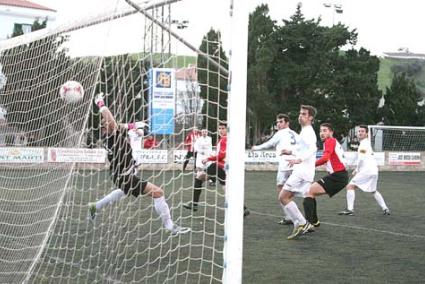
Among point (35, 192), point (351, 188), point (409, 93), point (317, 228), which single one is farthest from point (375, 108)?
point (35, 192)

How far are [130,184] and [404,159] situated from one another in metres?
25.6

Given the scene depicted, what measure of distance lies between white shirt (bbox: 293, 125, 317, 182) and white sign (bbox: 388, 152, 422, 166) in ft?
73.7

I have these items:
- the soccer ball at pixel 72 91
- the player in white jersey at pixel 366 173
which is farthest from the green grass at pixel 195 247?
the player in white jersey at pixel 366 173

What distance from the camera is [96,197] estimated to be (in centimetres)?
1091

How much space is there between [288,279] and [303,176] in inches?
141

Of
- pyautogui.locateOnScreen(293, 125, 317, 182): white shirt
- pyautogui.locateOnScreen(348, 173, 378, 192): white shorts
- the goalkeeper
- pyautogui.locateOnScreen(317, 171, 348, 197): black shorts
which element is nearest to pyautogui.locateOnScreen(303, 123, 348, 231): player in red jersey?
pyautogui.locateOnScreen(317, 171, 348, 197): black shorts

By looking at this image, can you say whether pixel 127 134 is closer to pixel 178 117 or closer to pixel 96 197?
pixel 178 117

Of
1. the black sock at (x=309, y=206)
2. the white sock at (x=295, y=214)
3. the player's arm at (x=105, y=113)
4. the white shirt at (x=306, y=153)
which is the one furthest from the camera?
the black sock at (x=309, y=206)

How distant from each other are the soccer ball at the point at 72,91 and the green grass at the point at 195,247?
1.45m

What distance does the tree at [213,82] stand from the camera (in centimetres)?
500

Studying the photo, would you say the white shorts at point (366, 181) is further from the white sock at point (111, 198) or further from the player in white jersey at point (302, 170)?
the white sock at point (111, 198)

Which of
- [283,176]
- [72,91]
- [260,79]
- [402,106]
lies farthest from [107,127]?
[402,106]

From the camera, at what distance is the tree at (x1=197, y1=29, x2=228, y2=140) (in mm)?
5000

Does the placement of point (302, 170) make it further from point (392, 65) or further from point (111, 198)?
point (392, 65)
